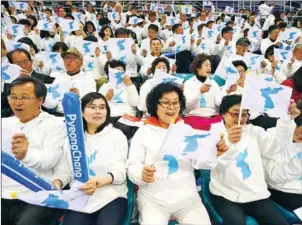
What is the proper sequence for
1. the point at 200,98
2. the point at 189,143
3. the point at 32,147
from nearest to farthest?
1. the point at 189,143
2. the point at 32,147
3. the point at 200,98

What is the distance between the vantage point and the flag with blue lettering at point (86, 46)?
4.99 m

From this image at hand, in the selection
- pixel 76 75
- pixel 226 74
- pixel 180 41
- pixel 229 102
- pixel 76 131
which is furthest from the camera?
pixel 180 41

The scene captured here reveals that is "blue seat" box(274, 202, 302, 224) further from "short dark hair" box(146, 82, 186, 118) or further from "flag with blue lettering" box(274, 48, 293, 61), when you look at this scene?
"flag with blue lettering" box(274, 48, 293, 61)

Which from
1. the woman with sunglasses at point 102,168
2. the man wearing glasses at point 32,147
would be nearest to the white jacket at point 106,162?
the woman with sunglasses at point 102,168

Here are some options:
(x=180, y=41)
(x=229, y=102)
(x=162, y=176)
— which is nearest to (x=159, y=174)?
(x=162, y=176)

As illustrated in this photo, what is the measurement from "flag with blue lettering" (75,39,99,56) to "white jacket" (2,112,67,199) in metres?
2.69

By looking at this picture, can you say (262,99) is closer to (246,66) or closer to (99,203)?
(99,203)

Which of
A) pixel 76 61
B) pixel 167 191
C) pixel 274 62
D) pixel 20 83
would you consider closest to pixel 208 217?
pixel 167 191

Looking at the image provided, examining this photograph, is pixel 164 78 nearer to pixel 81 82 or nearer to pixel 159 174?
pixel 81 82

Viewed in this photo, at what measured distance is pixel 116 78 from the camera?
148 inches

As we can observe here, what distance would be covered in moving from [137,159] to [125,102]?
1668mm

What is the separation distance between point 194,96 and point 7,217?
2.09 metres

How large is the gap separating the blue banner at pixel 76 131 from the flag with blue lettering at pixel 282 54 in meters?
3.73

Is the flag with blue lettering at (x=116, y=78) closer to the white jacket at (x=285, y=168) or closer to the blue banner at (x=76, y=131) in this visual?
the white jacket at (x=285, y=168)
